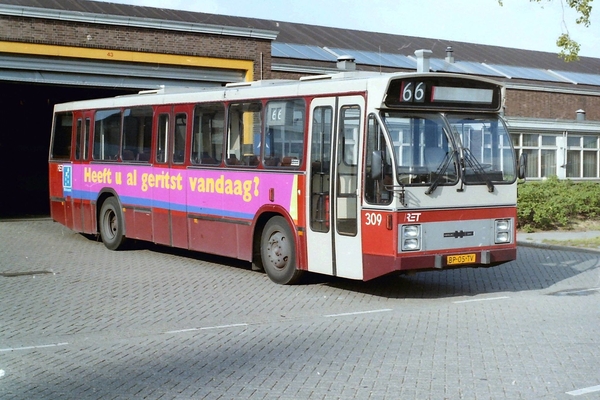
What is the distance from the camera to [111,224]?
17.3m

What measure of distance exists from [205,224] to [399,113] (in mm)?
4531

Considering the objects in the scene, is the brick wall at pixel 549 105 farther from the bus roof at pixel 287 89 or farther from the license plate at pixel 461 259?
the license plate at pixel 461 259

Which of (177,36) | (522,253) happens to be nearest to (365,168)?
(522,253)

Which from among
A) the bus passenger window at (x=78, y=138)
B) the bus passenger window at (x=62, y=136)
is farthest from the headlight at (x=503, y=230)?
the bus passenger window at (x=62, y=136)

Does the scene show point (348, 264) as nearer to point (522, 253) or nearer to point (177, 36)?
point (522, 253)

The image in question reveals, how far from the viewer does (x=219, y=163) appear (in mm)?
14047

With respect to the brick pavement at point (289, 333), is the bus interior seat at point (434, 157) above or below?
above

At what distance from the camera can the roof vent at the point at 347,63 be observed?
27844 mm

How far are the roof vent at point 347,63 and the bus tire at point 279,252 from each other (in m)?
15.4

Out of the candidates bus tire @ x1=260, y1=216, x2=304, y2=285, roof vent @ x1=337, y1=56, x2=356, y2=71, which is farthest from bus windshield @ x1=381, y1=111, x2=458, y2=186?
roof vent @ x1=337, y1=56, x2=356, y2=71

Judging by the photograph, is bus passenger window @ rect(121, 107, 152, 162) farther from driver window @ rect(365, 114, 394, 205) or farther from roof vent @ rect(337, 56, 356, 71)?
roof vent @ rect(337, 56, 356, 71)

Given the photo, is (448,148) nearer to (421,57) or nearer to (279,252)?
(279,252)

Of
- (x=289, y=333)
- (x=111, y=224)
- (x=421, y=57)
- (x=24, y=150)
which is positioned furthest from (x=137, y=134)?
(x=24, y=150)

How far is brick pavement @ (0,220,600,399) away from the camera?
6.93 metres
